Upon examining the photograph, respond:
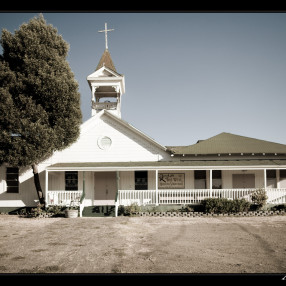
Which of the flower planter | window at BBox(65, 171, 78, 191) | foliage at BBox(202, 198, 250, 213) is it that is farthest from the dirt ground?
window at BBox(65, 171, 78, 191)

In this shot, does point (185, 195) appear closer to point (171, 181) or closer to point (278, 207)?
point (171, 181)

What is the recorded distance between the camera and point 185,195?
18750mm

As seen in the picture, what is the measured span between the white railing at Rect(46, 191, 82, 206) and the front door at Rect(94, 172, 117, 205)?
1763 mm

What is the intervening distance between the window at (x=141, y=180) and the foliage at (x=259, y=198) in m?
7.33

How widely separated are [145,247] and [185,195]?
9556mm

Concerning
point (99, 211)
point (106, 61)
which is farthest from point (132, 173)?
point (106, 61)

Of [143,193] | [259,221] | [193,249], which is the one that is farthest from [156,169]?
[193,249]

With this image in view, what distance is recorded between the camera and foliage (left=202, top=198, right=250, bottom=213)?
58.6 ft

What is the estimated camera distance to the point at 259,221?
15.6 metres

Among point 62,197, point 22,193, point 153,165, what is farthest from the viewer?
point 22,193

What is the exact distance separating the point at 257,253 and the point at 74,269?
548 centimetres

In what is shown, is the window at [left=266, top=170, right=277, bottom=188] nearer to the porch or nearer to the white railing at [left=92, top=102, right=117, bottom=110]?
the porch

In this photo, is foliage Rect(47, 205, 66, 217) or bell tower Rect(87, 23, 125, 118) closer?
foliage Rect(47, 205, 66, 217)
